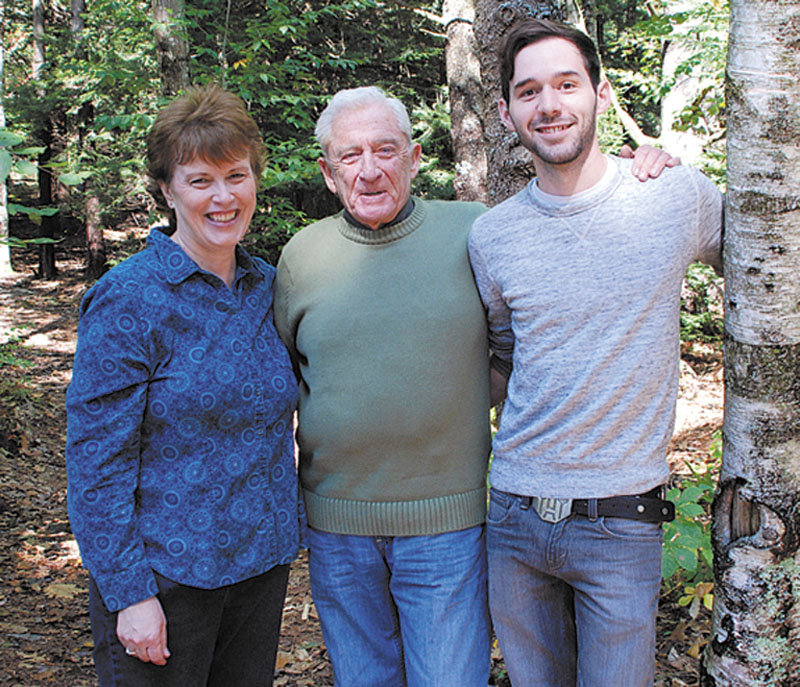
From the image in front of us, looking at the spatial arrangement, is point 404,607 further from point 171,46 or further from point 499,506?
point 171,46

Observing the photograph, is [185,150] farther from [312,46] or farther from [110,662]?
[312,46]

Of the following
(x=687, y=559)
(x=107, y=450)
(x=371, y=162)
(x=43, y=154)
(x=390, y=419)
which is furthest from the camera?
(x=43, y=154)

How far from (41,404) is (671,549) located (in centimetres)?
760

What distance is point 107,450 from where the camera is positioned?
202cm

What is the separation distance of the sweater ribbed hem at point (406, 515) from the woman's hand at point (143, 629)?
24.0 inches

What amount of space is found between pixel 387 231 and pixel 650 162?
87 centimetres

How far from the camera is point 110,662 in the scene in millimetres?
2088

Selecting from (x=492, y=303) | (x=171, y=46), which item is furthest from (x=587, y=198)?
(x=171, y=46)

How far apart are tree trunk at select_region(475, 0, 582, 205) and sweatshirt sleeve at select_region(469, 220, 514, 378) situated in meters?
1.07

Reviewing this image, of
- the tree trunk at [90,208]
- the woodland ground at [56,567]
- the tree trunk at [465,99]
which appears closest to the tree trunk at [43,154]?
the tree trunk at [90,208]

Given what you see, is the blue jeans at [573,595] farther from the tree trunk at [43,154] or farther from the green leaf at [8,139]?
the tree trunk at [43,154]

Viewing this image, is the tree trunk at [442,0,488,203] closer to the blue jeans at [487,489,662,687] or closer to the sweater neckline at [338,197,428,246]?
the sweater neckline at [338,197,428,246]

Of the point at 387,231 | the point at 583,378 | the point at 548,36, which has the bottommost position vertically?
the point at 583,378

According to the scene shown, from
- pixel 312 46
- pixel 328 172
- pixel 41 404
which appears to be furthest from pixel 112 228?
pixel 328 172
